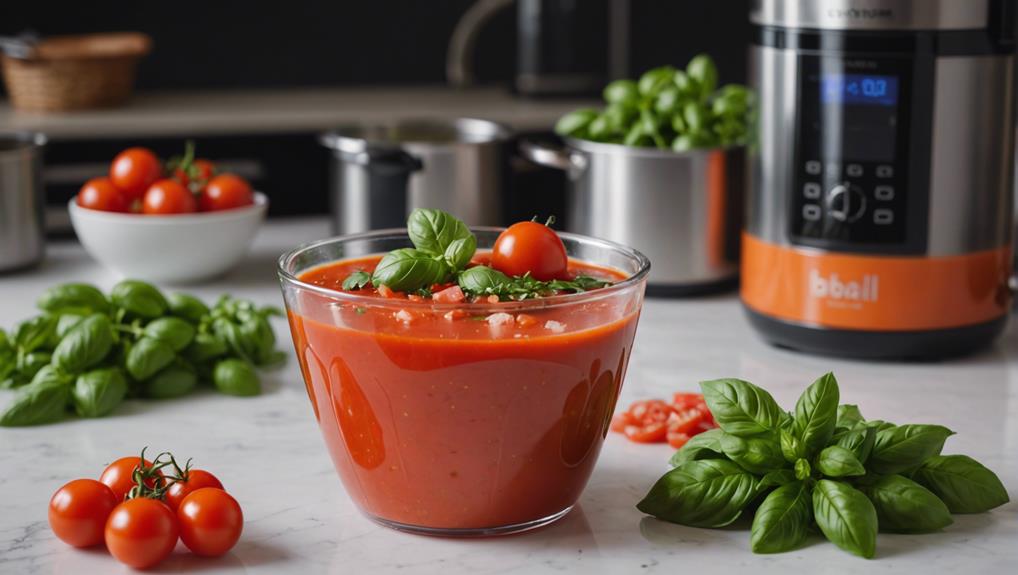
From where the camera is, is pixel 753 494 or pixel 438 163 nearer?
pixel 753 494

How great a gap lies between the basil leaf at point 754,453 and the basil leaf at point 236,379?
2.00 feet

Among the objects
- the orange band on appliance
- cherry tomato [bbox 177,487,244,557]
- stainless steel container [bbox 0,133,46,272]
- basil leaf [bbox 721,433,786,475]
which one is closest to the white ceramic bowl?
stainless steel container [bbox 0,133,46,272]

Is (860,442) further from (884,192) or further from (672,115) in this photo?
(672,115)

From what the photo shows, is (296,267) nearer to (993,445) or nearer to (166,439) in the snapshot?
(166,439)

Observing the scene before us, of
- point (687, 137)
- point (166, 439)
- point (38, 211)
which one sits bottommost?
point (166, 439)

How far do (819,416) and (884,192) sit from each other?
21.6 inches

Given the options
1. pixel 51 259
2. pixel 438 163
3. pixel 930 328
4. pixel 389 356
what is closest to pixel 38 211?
pixel 51 259

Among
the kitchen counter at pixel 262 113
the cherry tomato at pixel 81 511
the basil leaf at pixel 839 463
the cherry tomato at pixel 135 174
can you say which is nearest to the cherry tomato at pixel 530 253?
the basil leaf at pixel 839 463

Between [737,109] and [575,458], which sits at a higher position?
[737,109]

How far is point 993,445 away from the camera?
1.39 meters

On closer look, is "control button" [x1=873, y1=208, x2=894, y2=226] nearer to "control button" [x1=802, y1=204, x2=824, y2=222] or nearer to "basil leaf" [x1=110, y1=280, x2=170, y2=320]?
"control button" [x1=802, y1=204, x2=824, y2=222]

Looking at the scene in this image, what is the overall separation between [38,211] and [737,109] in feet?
3.53

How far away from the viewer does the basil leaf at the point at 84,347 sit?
1463mm

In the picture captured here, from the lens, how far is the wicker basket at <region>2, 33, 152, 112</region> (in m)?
2.69
